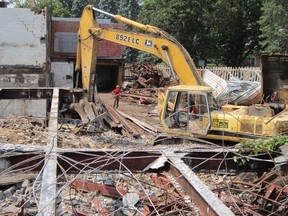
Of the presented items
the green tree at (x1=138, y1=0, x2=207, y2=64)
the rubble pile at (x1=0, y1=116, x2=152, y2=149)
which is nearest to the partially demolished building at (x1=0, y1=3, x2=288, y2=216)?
the rubble pile at (x1=0, y1=116, x2=152, y2=149)

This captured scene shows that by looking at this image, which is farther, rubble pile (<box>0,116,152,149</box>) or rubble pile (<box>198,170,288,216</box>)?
rubble pile (<box>0,116,152,149</box>)

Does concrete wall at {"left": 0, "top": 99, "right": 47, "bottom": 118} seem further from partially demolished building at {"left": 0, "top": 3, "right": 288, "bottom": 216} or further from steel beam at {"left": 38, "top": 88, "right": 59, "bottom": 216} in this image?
steel beam at {"left": 38, "top": 88, "right": 59, "bottom": 216}

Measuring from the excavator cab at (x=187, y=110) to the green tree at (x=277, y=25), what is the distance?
26.3m

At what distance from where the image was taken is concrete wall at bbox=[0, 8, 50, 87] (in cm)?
2000

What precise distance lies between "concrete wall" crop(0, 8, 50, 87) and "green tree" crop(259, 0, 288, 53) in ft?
74.1

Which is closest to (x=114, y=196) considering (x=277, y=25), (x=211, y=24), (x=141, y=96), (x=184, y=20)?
(x=141, y=96)

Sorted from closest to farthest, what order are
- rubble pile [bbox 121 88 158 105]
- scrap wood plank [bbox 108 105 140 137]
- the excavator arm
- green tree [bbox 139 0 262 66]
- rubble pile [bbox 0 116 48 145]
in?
1. rubble pile [bbox 0 116 48 145]
2. the excavator arm
3. scrap wood plank [bbox 108 105 140 137]
4. rubble pile [bbox 121 88 158 105]
5. green tree [bbox 139 0 262 66]

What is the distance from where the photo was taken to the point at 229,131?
11344 millimetres

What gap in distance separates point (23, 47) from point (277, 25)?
77.7ft

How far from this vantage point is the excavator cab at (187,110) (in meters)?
11.8

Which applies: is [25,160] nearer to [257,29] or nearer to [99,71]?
[99,71]

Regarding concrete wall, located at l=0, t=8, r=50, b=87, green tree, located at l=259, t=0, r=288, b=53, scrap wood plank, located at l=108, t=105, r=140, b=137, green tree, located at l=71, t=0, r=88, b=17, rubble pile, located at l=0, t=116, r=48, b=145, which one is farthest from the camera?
green tree, located at l=71, t=0, r=88, b=17

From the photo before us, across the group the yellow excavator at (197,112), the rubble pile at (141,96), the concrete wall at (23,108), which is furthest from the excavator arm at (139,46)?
the rubble pile at (141,96)

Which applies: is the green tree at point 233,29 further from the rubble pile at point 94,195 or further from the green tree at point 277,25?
the rubble pile at point 94,195
